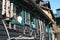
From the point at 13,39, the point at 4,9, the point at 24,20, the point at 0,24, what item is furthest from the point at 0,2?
the point at 24,20

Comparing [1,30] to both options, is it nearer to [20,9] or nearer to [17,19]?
[17,19]

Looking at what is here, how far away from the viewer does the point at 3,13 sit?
538 cm

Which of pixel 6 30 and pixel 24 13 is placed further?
pixel 24 13

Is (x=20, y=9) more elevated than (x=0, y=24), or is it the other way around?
(x=20, y=9)

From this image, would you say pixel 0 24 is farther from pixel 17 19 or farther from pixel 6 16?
pixel 17 19

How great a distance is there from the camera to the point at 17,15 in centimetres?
689

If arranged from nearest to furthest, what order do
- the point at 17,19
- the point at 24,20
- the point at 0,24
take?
the point at 0,24 < the point at 17,19 < the point at 24,20

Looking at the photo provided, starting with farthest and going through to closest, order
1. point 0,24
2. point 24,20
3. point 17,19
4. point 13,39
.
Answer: point 24,20
point 17,19
point 13,39
point 0,24

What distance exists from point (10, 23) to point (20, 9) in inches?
55.8

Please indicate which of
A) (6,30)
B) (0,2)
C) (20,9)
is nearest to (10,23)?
(6,30)

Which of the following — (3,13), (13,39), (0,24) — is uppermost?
(3,13)

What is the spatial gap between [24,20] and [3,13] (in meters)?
2.20

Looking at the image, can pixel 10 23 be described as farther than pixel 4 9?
Yes

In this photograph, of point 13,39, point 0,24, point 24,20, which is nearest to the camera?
point 0,24
